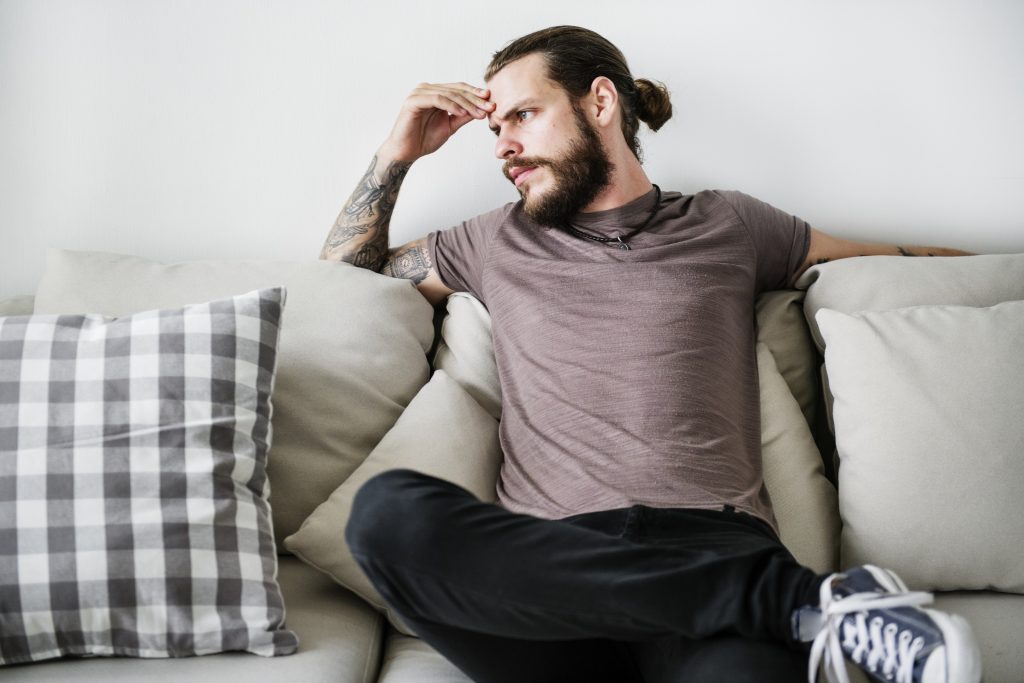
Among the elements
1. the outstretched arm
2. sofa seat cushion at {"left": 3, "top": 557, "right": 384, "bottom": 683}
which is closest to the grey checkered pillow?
sofa seat cushion at {"left": 3, "top": 557, "right": 384, "bottom": 683}

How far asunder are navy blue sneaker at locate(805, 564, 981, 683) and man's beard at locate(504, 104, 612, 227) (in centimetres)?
89

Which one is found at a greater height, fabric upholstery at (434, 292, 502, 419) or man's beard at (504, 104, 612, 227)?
man's beard at (504, 104, 612, 227)

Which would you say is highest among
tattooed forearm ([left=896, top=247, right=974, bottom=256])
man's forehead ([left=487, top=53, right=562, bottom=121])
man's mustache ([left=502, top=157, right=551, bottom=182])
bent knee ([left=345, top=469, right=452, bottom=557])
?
man's forehead ([left=487, top=53, right=562, bottom=121])

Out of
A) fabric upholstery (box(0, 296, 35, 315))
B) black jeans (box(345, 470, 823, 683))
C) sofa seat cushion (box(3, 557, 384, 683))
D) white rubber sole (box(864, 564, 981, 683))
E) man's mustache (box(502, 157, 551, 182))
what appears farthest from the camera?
man's mustache (box(502, 157, 551, 182))

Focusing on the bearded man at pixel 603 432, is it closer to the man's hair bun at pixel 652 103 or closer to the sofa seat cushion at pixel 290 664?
the man's hair bun at pixel 652 103

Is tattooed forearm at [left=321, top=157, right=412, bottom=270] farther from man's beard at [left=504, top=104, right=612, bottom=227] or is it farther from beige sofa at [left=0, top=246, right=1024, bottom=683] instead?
man's beard at [left=504, top=104, right=612, bottom=227]

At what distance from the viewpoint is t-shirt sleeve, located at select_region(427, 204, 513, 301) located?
1.82 metres

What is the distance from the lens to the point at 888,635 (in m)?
1.05

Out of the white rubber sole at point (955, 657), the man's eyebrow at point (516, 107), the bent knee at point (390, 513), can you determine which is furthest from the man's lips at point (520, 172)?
the white rubber sole at point (955, 657)

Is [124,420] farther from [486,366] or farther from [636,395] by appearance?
[636,395]

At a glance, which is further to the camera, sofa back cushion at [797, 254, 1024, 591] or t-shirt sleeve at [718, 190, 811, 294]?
t-shirt sleeve at [718, 190, 811, 294]

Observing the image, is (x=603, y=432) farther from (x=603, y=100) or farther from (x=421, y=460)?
(x=603, y=100)

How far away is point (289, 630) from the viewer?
4.31 ft

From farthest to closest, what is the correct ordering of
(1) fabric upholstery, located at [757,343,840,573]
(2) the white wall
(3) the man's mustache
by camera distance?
1. (2) the white wall
2. (3) the man's mustache
3. (1) fabric upholstery, located at [757,343,840,573]
